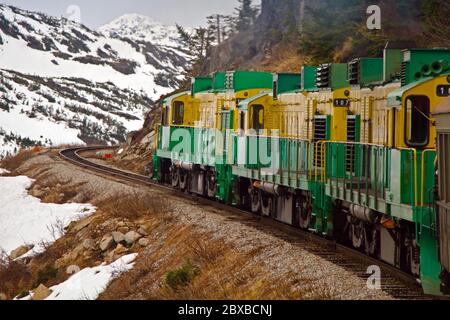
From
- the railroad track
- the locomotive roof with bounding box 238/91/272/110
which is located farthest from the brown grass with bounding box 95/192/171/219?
the locomotive roof with bounding box 238/91/272/110

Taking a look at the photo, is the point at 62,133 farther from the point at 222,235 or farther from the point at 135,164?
the point at 222,235

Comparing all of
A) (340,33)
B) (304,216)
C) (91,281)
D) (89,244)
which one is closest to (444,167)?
(304,216)

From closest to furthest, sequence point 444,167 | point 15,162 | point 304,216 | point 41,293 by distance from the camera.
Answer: point 444,167 → point 304,216 → point 41,293 → point 15,162

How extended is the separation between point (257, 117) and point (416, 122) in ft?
30.0

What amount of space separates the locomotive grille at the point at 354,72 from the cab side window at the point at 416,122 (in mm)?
4271

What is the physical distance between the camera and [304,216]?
16531 mm

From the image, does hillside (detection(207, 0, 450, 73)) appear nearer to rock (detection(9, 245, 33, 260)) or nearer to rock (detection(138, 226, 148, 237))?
rock (detection(138, 226, 148, 237))

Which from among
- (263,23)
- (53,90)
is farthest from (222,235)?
(53,90)

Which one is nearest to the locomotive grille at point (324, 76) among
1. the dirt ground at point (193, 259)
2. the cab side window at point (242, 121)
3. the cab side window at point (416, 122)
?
the dirt ground at point (193, 259)

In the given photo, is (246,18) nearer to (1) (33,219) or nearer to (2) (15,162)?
(2) (15,162)

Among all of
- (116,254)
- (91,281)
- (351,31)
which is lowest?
(91,281)

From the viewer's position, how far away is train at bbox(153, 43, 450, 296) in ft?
33.9

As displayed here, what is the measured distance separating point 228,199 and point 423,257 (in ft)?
37.1

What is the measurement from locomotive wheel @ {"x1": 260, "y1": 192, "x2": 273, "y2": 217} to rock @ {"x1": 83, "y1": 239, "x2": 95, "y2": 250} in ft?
14.7
